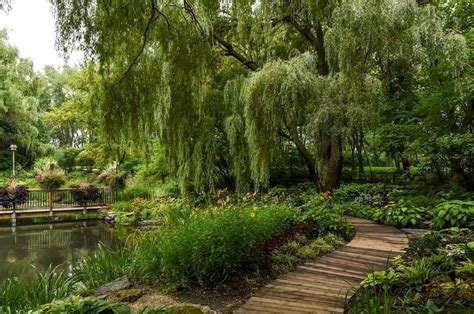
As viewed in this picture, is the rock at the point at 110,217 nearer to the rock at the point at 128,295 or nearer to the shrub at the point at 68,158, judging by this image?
the rock at the point at 128,295

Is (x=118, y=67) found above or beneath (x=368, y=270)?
above

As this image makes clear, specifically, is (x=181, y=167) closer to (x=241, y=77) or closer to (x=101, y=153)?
(x=241, y=77)

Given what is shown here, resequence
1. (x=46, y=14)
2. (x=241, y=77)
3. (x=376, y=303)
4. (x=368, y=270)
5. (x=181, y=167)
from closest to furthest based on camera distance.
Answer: (x=376, y=303), (x=46, y=14), (x=368, y=270), (x=241, y=77), (x=181, y=167)

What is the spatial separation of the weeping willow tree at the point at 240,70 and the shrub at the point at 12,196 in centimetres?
616

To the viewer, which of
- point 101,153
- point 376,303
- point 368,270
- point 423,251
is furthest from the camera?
point 101,153

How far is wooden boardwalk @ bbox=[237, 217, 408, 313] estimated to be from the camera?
251 cm

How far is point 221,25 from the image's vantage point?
818cm

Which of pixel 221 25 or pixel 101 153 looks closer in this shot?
pixel 221 25

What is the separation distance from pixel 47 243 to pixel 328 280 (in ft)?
23.4

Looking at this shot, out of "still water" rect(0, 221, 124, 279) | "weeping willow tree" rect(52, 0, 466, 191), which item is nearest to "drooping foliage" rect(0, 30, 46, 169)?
"still water" rect(0, 221, 124, 279)

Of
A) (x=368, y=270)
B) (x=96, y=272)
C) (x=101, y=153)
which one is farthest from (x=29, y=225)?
(x=368, y=270)

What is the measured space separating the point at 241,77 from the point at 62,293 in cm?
573

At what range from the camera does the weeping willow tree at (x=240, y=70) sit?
10.5 ft

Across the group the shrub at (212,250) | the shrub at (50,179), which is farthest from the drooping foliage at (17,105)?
the shrub at (212,250)
